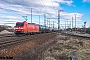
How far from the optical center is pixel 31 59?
9.31m

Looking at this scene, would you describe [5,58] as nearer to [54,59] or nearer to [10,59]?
[10,59]

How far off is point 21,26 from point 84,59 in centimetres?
3715

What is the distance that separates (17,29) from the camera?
45562 millimetres

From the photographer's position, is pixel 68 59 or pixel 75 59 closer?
pixel 75 59

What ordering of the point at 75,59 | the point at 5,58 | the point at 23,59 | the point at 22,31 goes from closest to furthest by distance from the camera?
the point at 75,59, the point at 23,59, the point at 5,58, the point at 22,31

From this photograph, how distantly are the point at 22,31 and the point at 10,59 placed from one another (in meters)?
35.9

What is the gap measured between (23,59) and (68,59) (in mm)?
2329

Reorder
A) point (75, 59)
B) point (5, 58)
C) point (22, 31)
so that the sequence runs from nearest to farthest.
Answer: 1. point (75, 59)
2. point (5, 58)
3. point (22, 31)

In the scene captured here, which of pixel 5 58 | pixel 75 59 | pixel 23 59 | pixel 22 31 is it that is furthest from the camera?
pixel 22 31

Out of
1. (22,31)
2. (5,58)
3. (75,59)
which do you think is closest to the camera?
(75,59)

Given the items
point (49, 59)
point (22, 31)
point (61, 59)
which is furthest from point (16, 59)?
point (22, 31)

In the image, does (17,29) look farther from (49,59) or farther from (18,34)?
(49,59)

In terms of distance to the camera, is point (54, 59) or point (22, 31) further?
point (22, 31)

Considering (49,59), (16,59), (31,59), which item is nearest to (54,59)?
(49,59)
